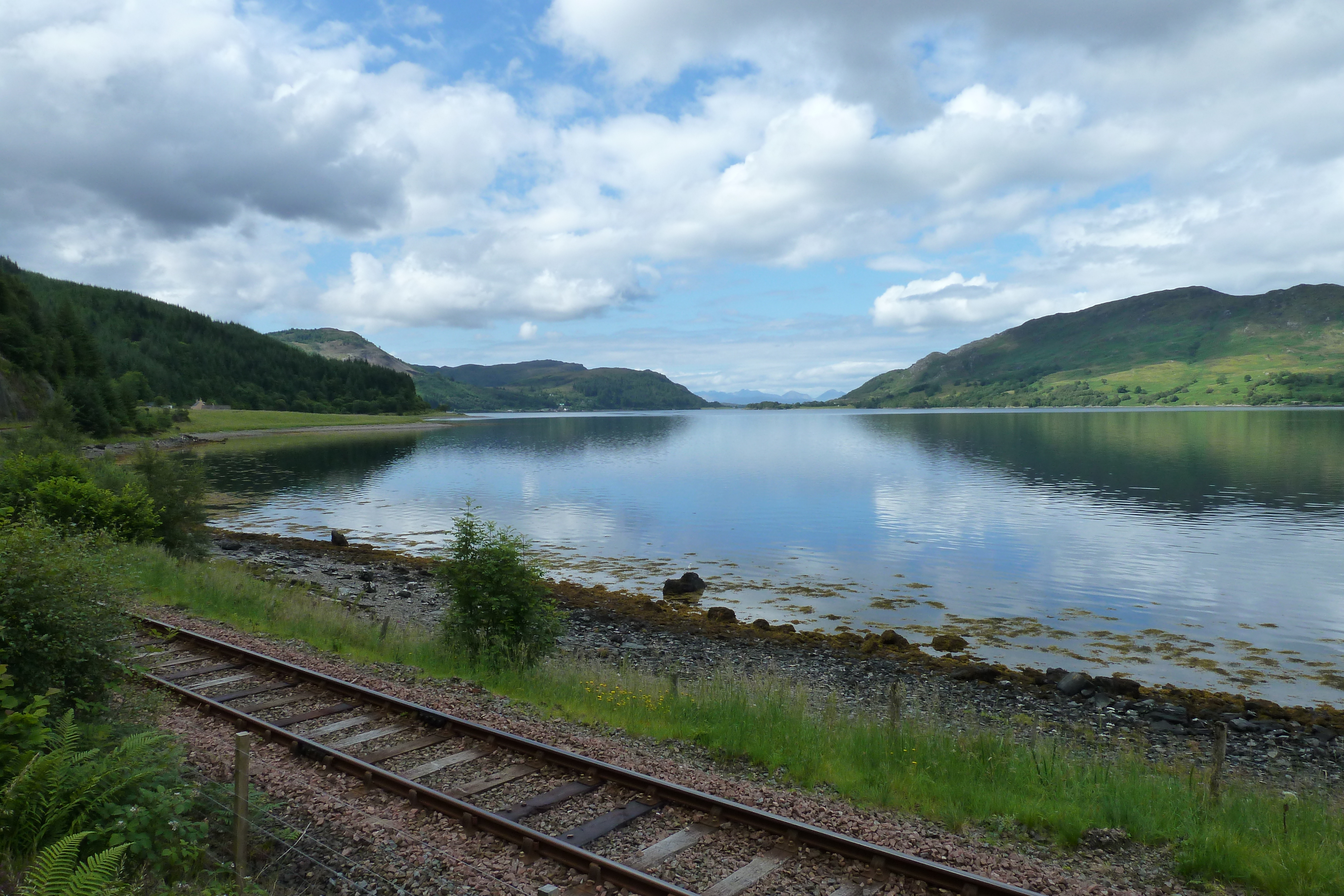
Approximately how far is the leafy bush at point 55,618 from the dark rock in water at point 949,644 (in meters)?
23.0

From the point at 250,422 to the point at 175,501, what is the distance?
154 metres

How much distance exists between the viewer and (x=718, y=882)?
25.9ft

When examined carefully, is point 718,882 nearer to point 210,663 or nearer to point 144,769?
point 144,769

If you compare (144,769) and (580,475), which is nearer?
(144,769)

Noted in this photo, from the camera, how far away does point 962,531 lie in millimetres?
47281

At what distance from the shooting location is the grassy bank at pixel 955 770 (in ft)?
29.3

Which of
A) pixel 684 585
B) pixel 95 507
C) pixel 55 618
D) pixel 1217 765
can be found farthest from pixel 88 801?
pixel 684 585

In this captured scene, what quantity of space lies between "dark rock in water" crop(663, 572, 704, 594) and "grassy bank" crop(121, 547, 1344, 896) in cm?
1439

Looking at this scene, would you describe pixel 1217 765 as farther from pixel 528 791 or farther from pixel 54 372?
pixel 54 372

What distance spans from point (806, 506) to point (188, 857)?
175ft

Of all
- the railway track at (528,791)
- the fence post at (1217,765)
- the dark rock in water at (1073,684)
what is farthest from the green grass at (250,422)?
the fence post at (1217,765)

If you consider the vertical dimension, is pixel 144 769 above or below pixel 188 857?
above

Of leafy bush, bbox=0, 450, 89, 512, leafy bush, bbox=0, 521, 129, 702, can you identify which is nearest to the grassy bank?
leafy bush, bbox=0, 521, 129, 702

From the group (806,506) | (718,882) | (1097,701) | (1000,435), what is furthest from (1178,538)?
(1000,435)
